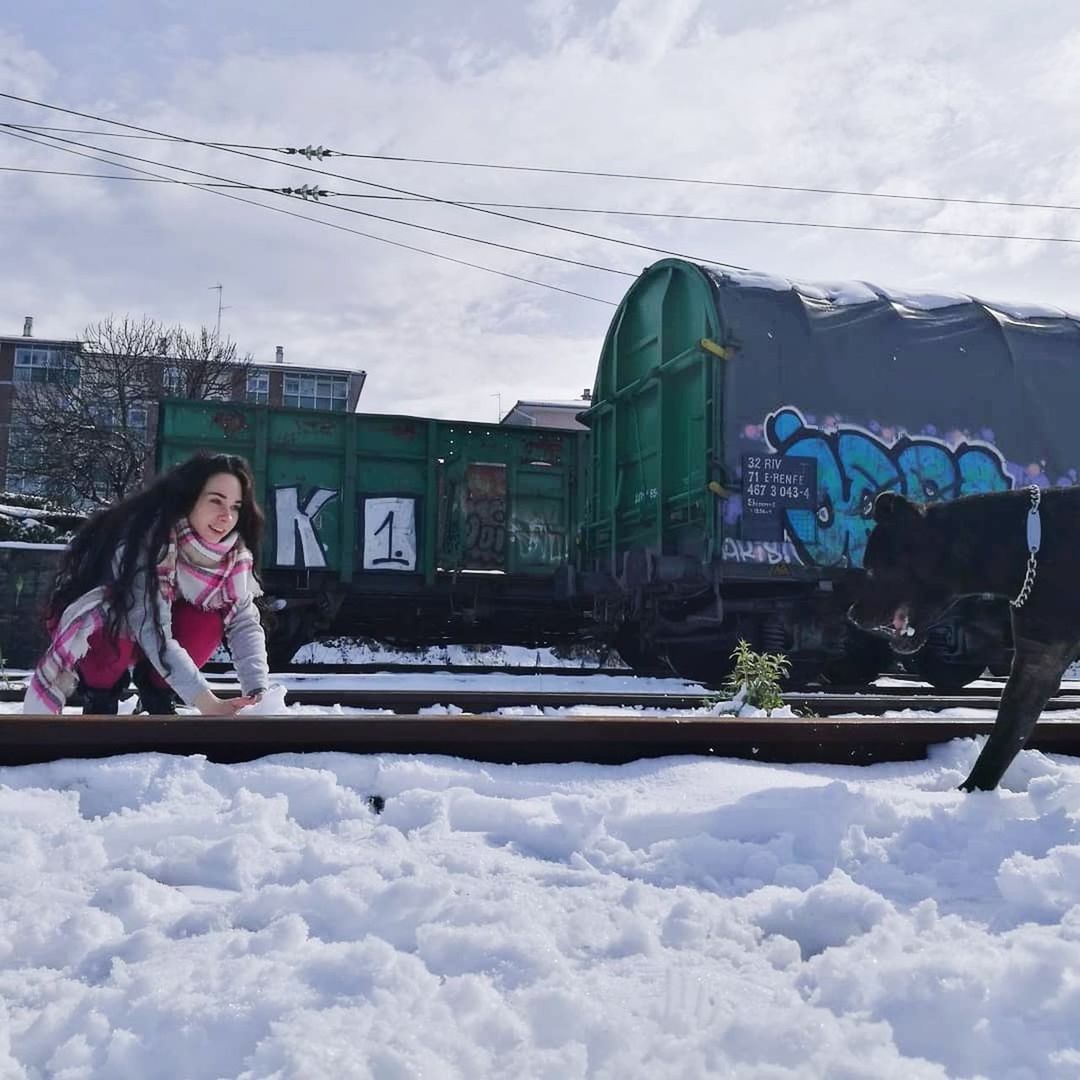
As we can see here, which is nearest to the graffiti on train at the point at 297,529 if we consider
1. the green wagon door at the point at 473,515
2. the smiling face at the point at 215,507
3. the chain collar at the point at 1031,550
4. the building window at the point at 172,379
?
the green wagon door at the point at 473,515

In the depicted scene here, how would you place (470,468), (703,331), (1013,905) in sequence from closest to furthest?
1. (1013,905)
2. (703,331)
3. (470,468)

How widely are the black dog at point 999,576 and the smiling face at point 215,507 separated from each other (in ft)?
8.03

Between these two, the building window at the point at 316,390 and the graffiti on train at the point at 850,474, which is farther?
the building window at the point at 316,390

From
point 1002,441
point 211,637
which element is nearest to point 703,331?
point 1002,441

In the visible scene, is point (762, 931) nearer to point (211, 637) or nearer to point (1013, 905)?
point (1013, 905)

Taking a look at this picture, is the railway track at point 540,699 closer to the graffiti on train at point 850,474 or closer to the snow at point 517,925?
the graffiti on train at point 850,474

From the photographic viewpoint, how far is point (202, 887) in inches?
83.0

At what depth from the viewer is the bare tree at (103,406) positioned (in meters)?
26.6

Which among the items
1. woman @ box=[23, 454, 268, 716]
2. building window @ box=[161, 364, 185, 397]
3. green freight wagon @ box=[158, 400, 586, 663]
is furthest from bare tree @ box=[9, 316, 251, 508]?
woman @ box=[23, 454, 268, 716]

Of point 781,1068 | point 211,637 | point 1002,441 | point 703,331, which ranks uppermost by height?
point 703,331

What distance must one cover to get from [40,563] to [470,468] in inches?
191

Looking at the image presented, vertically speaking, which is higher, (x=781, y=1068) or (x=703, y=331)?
(x=703, y=331)

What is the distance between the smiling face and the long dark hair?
0.07 feet

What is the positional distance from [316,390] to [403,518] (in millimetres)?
47304
